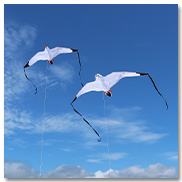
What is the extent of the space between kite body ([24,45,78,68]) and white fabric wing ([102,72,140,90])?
44.2 inches

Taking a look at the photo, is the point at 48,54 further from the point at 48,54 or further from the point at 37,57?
the point at 37,57

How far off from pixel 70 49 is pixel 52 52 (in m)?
0.45

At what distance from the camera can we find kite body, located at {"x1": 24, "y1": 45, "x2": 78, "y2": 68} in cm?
595

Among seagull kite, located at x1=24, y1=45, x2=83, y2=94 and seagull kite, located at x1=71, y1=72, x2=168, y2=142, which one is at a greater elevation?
seagull kite, located at x1=24, y1=45, x2=83, y2=94

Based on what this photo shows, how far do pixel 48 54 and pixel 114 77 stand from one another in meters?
1.78

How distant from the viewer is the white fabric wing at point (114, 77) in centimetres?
537

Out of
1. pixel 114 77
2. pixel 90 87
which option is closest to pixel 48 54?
pixel 90 87

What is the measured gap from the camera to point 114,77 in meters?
5.51

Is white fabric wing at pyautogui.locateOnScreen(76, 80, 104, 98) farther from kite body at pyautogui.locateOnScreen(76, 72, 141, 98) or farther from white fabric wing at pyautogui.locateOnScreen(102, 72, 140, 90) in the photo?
white fabric wing at pyautogui.locateOnScreen(102, 72, 140, 90)

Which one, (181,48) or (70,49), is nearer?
(181,48)

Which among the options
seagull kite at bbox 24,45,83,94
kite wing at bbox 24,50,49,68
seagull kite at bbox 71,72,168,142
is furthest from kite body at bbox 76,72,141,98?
kite wing at bbox 24,50,49,68
